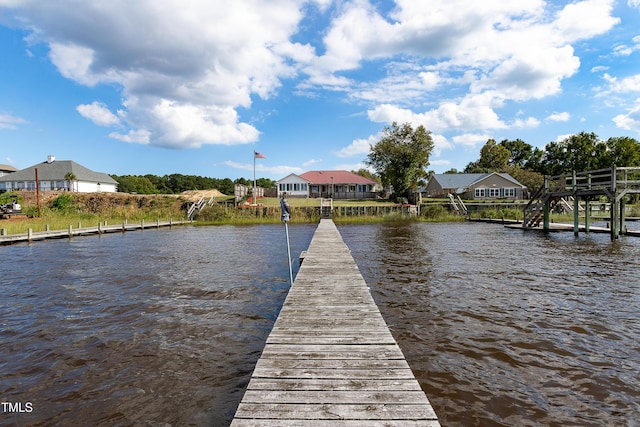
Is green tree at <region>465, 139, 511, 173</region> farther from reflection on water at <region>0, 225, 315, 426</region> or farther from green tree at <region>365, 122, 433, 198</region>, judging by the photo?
reflection on water at <region>0, 225, 315, 426</region>

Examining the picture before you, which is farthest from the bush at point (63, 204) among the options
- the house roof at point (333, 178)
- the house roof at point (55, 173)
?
the house roof at point (333, 178)

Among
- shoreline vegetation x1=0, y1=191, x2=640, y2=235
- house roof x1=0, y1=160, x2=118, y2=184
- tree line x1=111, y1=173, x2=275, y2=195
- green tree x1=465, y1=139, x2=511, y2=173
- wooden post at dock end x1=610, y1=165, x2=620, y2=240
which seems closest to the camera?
wooden post at dock end x1=610, y1=165, x2=620, y2=240

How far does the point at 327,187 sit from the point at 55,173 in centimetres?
4884

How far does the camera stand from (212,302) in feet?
31.7

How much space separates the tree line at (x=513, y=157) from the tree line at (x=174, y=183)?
38769 millimetres

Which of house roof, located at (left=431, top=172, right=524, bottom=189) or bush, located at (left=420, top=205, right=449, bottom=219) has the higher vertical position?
house roof, located at (left=431, top=172, right=524, bottom=189)

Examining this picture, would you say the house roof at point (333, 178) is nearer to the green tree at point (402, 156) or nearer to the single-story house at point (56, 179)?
the green tree at point (402, 156)

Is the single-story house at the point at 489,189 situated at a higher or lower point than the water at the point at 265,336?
higher

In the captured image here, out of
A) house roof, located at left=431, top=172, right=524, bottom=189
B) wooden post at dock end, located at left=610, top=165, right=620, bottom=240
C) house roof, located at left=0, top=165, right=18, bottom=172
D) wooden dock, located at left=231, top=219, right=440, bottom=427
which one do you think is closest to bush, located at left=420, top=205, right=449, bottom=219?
house roof, located at left=431, top=172, right=524, bottom=189

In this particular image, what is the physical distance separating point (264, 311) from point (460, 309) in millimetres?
4675

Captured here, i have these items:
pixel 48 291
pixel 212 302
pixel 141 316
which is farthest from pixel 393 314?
pixel 48 291

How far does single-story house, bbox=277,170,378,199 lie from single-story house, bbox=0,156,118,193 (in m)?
32.9

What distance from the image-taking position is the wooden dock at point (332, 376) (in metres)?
3.21

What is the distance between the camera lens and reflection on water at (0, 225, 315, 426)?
4902 mm
